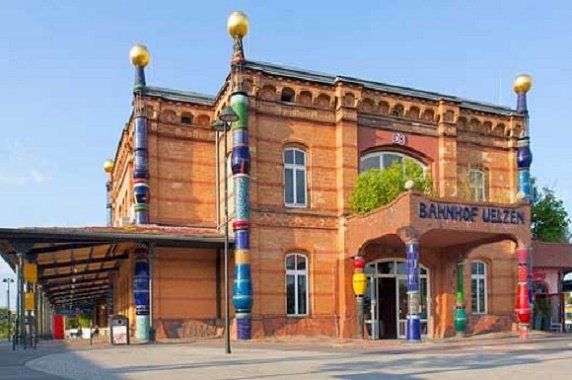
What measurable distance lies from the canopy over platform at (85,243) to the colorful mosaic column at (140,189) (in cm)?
80

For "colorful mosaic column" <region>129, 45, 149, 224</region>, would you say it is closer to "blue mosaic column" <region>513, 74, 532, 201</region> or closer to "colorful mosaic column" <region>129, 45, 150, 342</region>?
"colorful mosaic column" <region>129, 45, 150, 342</region>

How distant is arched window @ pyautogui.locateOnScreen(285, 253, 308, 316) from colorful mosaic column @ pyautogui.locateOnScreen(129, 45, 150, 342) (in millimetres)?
4787

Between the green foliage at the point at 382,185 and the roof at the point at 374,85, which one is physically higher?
the roof at the point at 374,85

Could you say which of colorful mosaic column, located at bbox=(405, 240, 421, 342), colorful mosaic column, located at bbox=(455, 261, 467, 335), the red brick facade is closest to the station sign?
the red brick facade

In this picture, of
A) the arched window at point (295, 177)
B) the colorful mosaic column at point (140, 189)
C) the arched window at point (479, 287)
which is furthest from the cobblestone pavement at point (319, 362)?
the arched window at point (479, 287)

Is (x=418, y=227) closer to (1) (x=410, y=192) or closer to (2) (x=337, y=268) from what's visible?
(1) (x=410, y=192)

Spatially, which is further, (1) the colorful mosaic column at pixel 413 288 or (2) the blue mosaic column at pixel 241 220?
(2) the blue mosaic column at pixel 241 220

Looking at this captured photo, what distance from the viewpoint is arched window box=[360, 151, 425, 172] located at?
26.6 metres

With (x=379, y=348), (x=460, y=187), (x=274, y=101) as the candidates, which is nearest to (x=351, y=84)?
(x=274, y=101)

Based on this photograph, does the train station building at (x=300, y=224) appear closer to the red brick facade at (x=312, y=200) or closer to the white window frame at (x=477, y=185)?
the red brick facade at (x=312, y=200)

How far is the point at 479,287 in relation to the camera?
2819 cm

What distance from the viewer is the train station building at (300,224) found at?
23062 millimetres

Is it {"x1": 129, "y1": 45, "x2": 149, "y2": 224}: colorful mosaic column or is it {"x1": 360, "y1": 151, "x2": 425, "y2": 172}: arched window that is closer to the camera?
{"x1": 129, "y1": 45, "x2": 149, "y2": 224}: colorful mosaic column

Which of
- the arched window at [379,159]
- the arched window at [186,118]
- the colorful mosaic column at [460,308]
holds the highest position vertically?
the arched window at [186,118]
